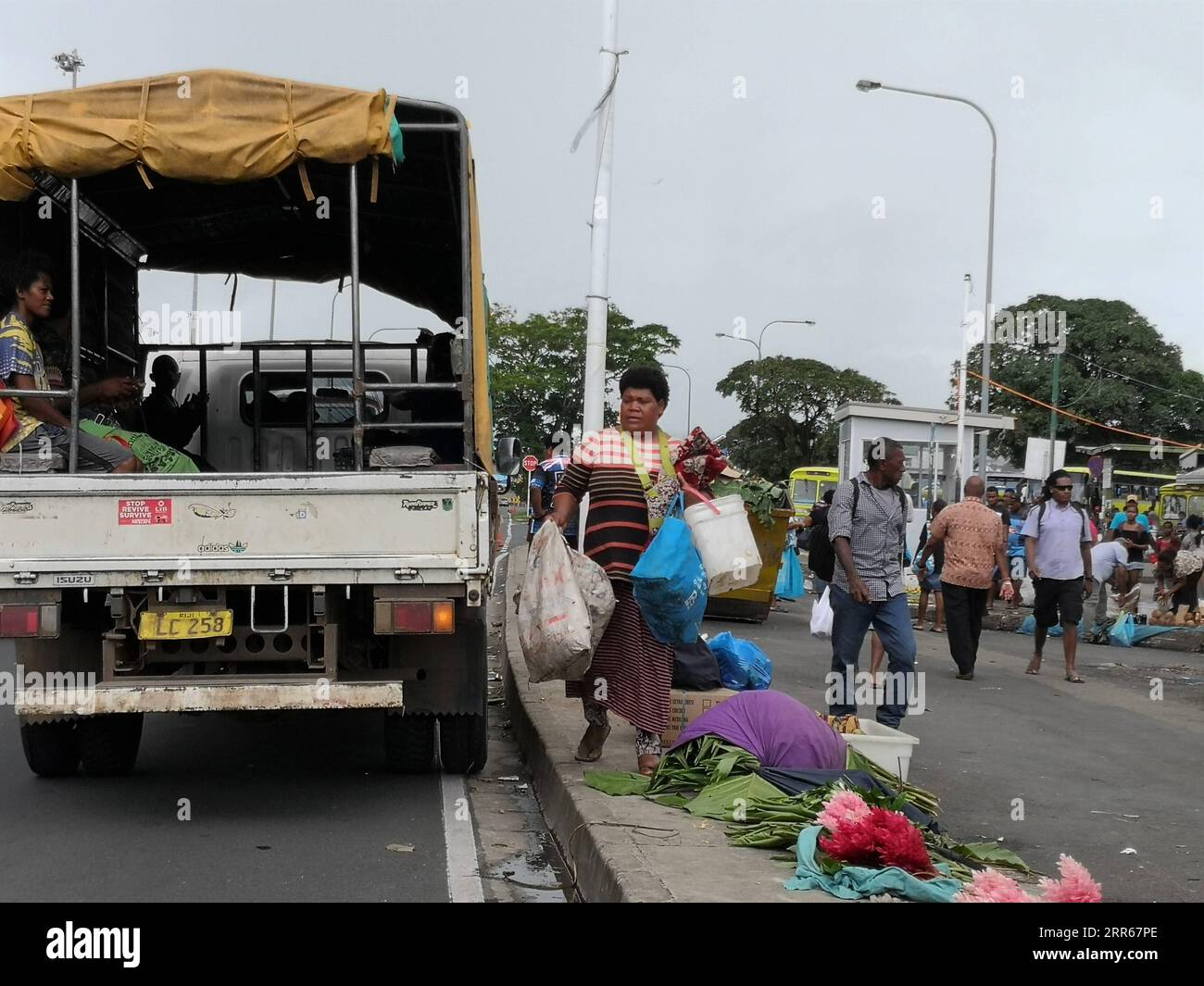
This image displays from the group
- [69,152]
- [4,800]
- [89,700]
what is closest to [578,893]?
[89,700]

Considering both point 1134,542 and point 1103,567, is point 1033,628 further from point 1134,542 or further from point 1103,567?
point 1134,542

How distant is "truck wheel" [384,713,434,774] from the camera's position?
7.00 metres

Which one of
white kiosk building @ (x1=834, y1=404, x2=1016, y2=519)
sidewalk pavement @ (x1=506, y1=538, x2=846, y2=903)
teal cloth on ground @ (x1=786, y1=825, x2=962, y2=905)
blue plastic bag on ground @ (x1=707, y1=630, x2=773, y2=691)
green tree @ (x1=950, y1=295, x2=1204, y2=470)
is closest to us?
teal cloth on ground @ (x1=786, y1=825, x2=962, y2=905)

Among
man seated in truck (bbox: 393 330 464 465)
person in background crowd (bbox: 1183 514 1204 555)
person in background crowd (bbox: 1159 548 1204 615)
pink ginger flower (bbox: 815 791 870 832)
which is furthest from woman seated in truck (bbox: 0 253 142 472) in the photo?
person in background crowd (bbox: 1183 514 1204 555)

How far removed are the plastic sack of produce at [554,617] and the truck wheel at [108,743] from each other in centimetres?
227

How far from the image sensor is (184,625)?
5945 mm

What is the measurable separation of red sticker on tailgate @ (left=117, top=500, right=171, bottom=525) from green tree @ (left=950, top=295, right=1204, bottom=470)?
5215cm

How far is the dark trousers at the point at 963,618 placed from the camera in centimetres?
1234

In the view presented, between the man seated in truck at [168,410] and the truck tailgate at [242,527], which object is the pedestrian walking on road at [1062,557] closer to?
the man seated in truck at [168,410]

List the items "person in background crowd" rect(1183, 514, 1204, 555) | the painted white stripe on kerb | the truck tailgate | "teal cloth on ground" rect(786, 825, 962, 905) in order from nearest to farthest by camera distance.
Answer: "teal cloth on ground" rect(786, 825, 962, 905) < the painted white stripe on kerb < the truck tailgate < "person in background crowd" rect(1183, 514, 1204, 555)

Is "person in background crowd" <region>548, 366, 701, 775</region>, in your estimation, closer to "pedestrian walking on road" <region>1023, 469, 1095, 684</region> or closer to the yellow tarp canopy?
the yellow tarp canopy

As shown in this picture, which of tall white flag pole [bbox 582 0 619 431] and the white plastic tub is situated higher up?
tall white flag pole [bbox 582 0 619 431]

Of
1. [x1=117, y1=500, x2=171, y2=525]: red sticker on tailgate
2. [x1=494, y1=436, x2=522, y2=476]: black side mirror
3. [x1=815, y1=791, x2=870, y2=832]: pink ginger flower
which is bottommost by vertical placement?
[x1=815, y1=791, x2=870, y2=832]: pink ginger flower
